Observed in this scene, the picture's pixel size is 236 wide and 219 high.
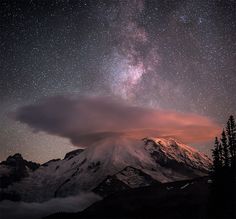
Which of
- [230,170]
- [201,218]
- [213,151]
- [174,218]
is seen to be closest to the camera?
[213,151]

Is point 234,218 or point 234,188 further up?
point 234,188

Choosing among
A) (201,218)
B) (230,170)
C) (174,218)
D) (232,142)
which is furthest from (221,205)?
(174,218)

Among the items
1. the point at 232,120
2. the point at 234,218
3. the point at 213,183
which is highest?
the point at 232,120

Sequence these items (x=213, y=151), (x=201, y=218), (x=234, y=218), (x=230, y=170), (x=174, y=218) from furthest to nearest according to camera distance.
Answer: (x=174, y=218) < (x=201, y=218) < (x=230, y=170) < (x=213, y=151) < (x=234, y=218)

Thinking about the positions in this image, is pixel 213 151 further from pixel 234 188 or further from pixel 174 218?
pixel 174 218

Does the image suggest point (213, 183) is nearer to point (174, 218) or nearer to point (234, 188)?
point (234, 188)

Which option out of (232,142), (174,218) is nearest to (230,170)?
(232,142)

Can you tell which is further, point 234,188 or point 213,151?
point 234,188

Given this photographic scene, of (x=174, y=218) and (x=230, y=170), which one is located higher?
(x=230, y=170)

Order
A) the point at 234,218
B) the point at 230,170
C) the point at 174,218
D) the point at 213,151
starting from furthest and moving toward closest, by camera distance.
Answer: the point at 174,218 < the point at 230,170 < the point at 213,151 < the point at 234,218
